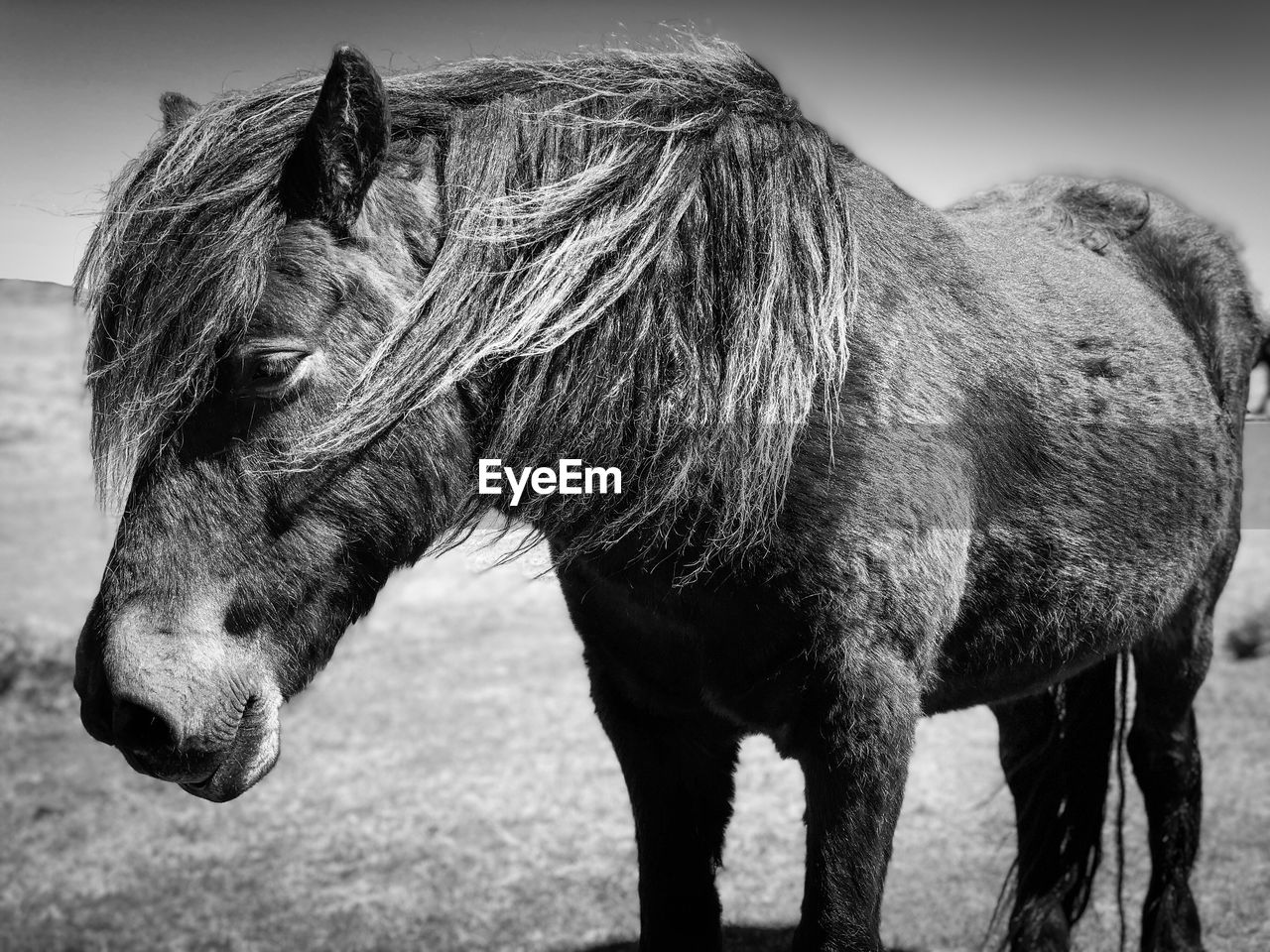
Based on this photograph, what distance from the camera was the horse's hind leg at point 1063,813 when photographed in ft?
10.9

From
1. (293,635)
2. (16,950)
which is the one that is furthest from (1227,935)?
(16,950)

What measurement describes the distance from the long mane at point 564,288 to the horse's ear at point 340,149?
0.06m

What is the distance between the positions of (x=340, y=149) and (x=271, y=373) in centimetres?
36

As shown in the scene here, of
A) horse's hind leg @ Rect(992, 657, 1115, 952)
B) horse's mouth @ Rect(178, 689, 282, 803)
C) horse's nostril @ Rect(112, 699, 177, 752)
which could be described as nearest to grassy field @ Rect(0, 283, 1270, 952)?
horse's hind leg @ Rect(992, 657, 1115, 952)

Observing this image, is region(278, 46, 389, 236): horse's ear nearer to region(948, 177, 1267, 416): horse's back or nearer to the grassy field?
the grassy field

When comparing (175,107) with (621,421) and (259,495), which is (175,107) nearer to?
(259,495)

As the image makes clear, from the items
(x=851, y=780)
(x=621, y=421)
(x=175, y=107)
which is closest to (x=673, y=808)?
(x=851, y=780)

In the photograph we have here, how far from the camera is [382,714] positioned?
632cm

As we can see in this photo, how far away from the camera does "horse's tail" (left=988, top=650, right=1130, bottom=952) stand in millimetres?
3336

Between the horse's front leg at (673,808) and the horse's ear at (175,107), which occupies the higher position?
the horse's ear at (175,107)

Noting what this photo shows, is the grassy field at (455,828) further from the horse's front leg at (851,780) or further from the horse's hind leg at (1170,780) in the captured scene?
the horse's front leg at (851,780)

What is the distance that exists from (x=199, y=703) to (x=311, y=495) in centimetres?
35

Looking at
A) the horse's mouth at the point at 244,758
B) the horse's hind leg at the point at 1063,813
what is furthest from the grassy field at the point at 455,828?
the horse's mouth at the point at 244,758

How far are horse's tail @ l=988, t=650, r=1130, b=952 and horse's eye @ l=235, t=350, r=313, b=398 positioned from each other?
273 centimetres
